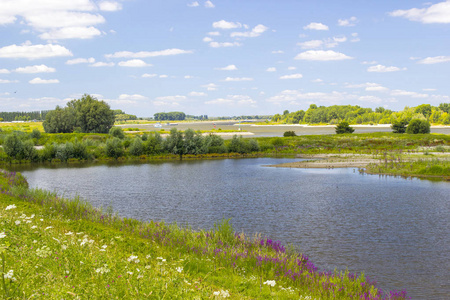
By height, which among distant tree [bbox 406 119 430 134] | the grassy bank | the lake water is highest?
distant tree [bbox 406 119 430 134]

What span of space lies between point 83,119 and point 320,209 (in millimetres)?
91166

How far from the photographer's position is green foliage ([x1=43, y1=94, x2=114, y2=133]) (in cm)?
10119

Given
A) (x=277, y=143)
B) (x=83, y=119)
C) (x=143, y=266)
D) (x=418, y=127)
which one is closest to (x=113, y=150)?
(x=277, y=143)

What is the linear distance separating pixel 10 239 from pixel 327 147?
222ft

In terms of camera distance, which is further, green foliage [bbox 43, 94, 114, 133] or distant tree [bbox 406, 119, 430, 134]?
green foliage [bbox 43, 94, 114, 133]

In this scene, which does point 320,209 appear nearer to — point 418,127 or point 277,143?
point 277,143

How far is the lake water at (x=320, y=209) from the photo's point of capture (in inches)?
573

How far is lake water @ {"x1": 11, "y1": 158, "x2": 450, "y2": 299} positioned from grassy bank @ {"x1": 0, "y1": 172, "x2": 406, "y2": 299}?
7.41ft

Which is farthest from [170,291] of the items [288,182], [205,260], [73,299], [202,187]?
[288,182]

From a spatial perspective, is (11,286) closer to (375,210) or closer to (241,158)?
(375,210)

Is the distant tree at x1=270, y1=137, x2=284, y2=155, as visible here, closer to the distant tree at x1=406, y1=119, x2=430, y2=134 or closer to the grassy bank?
the distant tree at x1=406, y1=119, x2=430, y2=134

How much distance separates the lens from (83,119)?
102312 millimetres

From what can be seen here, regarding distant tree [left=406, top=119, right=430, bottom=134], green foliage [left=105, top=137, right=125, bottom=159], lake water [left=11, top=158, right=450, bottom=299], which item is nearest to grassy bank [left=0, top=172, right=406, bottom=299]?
lake water [left=11, top=158, right=450, bottom=299]

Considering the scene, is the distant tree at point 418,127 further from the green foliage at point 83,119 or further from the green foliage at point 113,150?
the green foliage at point 83,119
